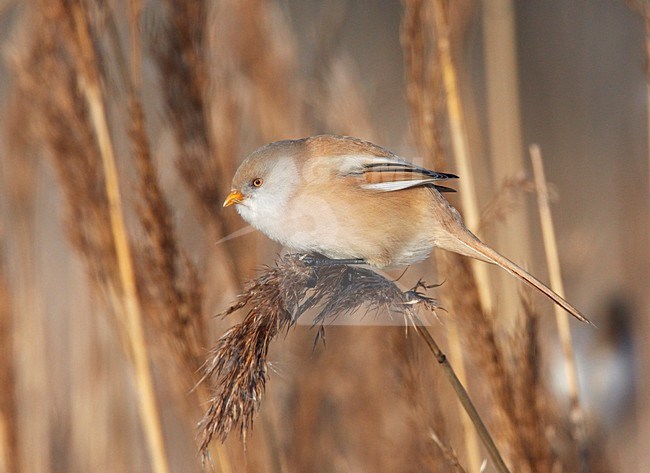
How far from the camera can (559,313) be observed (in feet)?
4.99

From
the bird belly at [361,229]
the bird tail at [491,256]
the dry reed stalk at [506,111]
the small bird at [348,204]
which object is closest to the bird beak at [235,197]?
the small bird at [348,204]

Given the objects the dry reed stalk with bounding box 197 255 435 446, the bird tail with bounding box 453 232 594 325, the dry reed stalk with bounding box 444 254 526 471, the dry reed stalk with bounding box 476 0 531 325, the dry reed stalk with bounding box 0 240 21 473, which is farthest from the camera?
the dry reed stalk with bounding box 476 0 531 325

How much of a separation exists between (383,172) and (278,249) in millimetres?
456

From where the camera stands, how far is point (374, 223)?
121 centimetres

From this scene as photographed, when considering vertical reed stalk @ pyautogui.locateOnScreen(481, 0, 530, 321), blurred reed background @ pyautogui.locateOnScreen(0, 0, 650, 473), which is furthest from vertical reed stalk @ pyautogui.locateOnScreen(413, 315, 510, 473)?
vertical reed stalk @ pyautogui.locateOnScreen(481, 0, 530, 321)

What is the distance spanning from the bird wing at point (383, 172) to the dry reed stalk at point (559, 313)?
298mm

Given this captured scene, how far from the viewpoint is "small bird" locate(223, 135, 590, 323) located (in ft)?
3.85

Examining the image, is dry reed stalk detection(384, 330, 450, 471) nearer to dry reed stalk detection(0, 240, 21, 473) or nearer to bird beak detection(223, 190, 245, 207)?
bird beak detection(223, 190, 245, 207)

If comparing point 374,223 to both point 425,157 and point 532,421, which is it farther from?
point 532,421

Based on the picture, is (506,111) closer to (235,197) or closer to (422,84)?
(422,84)

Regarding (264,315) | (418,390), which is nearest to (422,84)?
(418,390)

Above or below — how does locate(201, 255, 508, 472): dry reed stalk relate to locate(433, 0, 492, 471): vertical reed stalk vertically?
below

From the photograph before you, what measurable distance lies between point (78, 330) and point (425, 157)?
1617 mm

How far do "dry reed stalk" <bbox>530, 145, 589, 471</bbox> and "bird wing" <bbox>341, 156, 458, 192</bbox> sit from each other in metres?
0.30
